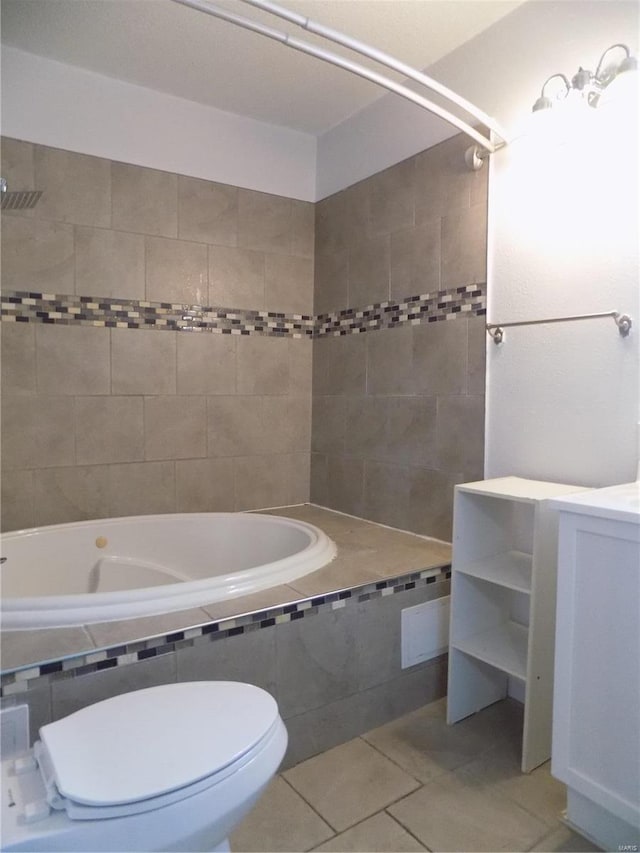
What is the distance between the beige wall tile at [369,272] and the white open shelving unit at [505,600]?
3.72 ft

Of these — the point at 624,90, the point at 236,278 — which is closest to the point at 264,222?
the point at 236,278

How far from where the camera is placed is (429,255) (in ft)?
7.64

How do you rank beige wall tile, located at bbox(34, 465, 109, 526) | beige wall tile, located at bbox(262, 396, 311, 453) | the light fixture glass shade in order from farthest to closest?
beige wall tile, located at bbox(262, 396, 311, 453) < beige wall tile, located at bbox(34, 465, 109, 526) < the light fixture glass shade

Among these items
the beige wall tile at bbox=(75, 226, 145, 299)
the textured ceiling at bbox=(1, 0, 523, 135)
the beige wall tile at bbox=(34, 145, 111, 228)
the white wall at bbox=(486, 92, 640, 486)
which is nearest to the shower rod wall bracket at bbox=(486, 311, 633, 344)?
the white wall at bbox=(486, 92, 640, 486)

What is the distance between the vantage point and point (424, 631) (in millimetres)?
1893

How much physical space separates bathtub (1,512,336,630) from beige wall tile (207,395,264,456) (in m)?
0.36

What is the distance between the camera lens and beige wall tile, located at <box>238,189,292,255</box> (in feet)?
9.07

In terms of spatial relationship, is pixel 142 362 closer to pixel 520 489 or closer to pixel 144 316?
pixel 144 316

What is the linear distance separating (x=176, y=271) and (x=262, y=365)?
2.05ft

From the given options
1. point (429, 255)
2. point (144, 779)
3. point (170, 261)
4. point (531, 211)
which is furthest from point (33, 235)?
point (144, 779)

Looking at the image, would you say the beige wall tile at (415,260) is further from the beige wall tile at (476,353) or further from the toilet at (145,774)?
the toilet at (145,774)

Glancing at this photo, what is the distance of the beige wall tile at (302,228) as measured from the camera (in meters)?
2.94

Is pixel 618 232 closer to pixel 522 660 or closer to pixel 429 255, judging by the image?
pixel 429 255

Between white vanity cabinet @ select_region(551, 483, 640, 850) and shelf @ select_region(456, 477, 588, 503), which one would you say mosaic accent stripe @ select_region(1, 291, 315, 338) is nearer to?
shelf @ select_region(456, 477, 588, 503)
